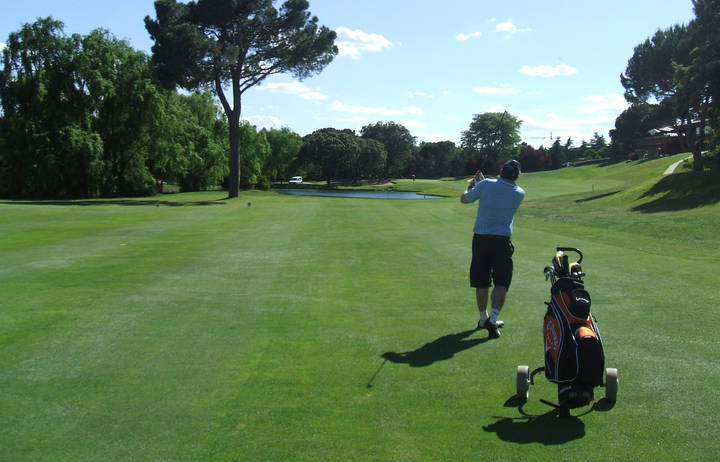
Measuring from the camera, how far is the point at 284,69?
52.9 metres

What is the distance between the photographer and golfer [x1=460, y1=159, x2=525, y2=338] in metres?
7.38

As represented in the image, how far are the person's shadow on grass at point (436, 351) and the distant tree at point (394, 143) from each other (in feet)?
430

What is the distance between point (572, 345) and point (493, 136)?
4782 inches

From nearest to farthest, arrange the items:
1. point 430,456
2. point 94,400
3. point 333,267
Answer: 1. point 430,456
2. point 94,400
3. point 333,267

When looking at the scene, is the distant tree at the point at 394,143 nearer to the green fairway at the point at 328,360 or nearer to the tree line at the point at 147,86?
the tree line at the point at 147,86

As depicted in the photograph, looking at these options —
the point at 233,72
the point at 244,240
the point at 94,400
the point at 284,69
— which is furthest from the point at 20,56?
the point at 94,400

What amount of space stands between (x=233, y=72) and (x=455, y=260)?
42.8 m

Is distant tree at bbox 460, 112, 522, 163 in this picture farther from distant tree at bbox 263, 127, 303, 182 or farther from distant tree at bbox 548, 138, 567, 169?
distant tree at bbox 263, 127, 303, 182

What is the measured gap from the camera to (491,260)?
24.8 feet

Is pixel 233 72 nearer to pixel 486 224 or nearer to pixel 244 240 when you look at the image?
pixel 244 240

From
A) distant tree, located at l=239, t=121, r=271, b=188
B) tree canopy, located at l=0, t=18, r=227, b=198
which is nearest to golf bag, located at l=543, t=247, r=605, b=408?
tree canopy, located at l=0, t=18, r=227, b=198

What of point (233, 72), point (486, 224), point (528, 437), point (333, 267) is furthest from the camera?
point (233, 72)

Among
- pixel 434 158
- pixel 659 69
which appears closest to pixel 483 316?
pixel 659 69

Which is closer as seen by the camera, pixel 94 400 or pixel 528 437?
pixel 528 437
